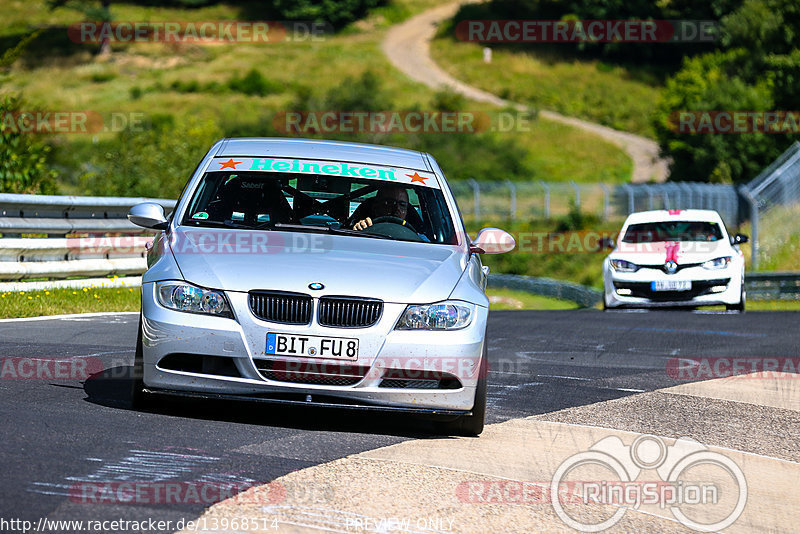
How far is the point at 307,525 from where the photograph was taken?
4.47 meters

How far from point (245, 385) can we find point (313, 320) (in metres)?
0.50

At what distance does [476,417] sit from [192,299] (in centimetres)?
169

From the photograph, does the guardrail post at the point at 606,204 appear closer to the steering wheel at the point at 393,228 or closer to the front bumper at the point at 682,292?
the front bumper at the point at 682,292

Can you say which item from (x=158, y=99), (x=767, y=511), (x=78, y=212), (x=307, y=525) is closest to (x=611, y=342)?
(x=78, y=212)

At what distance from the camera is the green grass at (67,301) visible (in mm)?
11891

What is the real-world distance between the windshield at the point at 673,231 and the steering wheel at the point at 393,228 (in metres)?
11.4

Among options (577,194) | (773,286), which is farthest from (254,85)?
(773,286)

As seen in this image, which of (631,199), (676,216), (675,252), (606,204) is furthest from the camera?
(606,204)

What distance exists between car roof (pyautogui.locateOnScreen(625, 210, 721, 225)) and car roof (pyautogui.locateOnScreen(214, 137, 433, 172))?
1119cm

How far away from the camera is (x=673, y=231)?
62.1 ft

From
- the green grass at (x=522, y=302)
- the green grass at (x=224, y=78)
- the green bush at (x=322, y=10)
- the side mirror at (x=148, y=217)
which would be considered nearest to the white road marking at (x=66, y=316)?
the side mirror at (x=148, y=217)

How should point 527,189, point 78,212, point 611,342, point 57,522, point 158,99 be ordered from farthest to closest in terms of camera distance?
point 158,99 < point 527,189 < point 78,212 < point 611,342 < point 57,522

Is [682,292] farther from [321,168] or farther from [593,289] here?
[321,168]

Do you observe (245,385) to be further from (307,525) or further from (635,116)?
(635,116)
